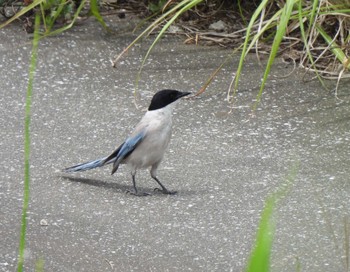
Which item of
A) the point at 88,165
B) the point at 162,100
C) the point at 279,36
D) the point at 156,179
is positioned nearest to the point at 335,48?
the point at 279,36

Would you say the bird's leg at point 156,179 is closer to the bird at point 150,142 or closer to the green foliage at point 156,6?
the bird at point 150,142

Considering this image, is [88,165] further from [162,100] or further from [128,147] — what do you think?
[162,100]

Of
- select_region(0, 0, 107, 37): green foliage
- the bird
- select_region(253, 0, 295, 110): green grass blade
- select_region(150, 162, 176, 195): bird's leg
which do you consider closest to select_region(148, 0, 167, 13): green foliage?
select_region(0, 0, 107, 37): green foliage

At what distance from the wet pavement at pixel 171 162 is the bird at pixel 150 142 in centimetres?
14

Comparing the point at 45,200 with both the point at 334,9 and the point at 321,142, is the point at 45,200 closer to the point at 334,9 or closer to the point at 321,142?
the point at 321,142

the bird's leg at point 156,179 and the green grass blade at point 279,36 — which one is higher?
the green grass blade at point 279,36

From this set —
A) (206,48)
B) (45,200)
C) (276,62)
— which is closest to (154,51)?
(206,48)

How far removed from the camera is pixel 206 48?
5.86 meters

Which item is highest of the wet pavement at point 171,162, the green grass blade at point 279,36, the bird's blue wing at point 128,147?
the green grass blade at point 279,36

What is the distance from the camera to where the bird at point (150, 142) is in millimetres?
4043

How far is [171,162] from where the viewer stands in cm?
451

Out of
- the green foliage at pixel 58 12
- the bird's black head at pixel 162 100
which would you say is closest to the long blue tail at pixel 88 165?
the bird's black head at pixel 162 100

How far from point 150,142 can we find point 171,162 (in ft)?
1.60

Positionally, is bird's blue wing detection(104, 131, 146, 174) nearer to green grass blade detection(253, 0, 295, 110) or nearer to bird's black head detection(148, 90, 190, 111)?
bird's black head detection(148, 90, 190, 111)
